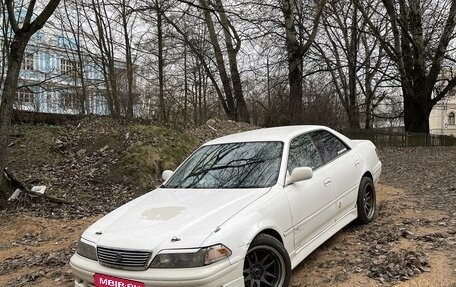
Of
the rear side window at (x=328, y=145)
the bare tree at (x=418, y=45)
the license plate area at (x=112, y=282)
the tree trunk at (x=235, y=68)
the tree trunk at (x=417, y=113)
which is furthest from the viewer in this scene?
the tree trunk at (x=235, y=68)

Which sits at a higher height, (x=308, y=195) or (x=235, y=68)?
(x=235, y=68)

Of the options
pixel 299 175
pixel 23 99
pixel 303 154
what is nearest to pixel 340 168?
pixel 303 154

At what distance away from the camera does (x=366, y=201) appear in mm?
6359

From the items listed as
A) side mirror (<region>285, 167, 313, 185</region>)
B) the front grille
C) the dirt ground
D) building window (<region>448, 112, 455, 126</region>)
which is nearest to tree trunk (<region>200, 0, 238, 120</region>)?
the dirt ground

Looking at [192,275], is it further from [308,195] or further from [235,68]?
[235,68]

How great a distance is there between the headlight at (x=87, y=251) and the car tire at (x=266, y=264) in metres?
1.29

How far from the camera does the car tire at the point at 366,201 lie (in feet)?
19.9

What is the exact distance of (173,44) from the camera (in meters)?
26.1

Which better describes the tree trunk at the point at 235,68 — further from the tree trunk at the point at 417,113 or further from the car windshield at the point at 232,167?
the car windshield at the point at 232,167

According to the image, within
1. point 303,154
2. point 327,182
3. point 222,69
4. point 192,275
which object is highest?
point 222,69

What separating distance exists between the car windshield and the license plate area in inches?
60.2

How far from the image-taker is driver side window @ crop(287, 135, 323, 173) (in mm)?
5133

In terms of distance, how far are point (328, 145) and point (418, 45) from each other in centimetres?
1605

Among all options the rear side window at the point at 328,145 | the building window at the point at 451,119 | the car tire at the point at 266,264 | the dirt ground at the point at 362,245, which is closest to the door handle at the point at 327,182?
the rear side window at the point at 328,145
